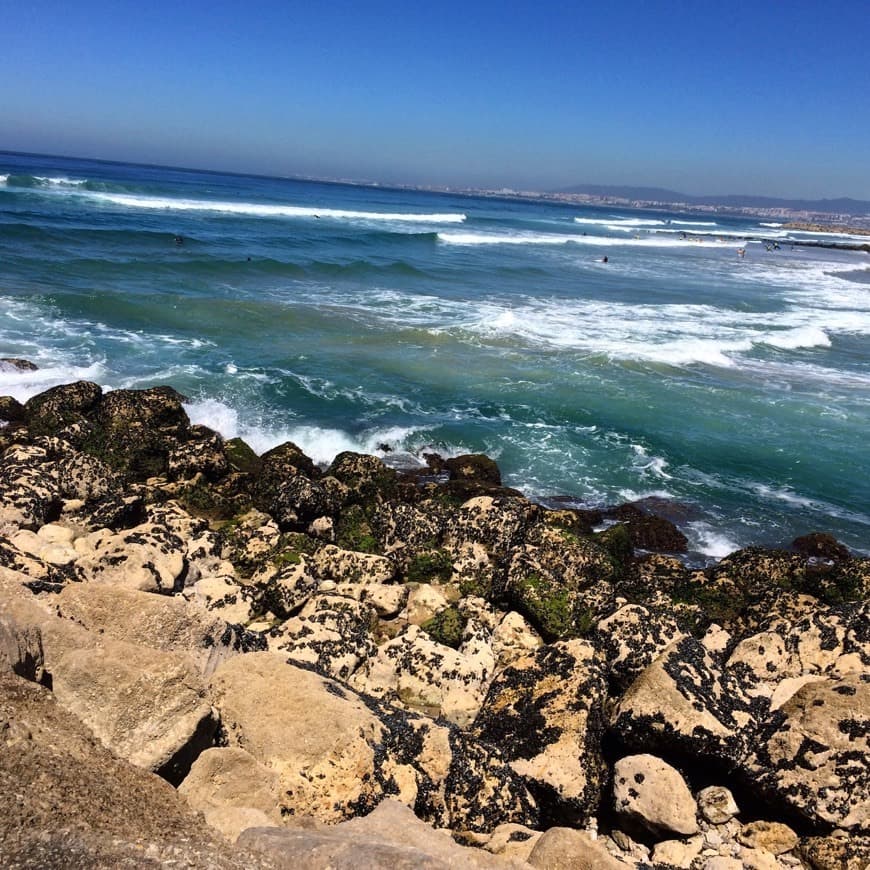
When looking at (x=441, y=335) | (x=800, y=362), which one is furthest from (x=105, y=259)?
(x=800, y=362)

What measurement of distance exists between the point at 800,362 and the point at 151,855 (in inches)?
973

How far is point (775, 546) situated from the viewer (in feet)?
38.3

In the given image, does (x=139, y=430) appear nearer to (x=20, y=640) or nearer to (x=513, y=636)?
(x=513, y=636)

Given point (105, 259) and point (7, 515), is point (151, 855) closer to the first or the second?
point (7, 515)

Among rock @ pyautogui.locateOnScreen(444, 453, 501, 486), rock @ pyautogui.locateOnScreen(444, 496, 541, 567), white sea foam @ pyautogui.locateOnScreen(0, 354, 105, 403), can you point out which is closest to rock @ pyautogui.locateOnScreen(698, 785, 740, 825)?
rock @ pyautogui.locateOnScreen(444, 496, 541, 567)

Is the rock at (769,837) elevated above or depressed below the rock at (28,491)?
below

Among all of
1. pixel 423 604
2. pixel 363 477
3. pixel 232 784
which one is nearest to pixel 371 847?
pixel 232 784

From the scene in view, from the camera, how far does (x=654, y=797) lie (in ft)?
16.0

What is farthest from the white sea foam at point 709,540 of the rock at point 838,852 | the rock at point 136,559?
the rock at point 136,559

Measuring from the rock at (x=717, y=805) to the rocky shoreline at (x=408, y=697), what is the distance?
2cm

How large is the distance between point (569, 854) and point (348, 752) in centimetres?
145

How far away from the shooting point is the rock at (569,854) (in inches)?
151

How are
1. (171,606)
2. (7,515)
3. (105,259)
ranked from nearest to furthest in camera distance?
1. (171,606)
2. (7,515)
3. (105,259)

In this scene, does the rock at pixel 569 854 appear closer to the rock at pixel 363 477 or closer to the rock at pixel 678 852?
the rock at pixel 678 852
